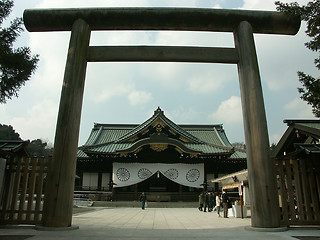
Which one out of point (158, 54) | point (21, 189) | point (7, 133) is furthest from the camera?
→ point (7, 133)

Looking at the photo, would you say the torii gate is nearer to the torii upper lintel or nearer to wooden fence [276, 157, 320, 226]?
the torii upper lintel

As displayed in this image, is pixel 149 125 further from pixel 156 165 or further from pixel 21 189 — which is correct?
pixel 21 189

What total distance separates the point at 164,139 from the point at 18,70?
14.2 m

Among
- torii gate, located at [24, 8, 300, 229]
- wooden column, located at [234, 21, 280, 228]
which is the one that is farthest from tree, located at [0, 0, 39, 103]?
wooden column, located at [234, 21, 280, 228]

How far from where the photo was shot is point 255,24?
286 inches

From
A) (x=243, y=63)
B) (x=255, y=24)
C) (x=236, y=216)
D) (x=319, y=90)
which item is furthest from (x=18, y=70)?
(x=236, y=216)

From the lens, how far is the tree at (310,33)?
22.1 ft

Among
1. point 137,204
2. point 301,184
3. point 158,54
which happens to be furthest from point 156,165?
point 158,54

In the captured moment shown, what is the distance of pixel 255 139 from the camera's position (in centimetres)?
615

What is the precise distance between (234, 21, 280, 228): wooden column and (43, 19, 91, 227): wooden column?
14.0 ft

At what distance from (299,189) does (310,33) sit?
13.9ft

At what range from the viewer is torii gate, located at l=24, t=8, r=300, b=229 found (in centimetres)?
601

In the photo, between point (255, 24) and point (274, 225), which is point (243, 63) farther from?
point (274, 225)

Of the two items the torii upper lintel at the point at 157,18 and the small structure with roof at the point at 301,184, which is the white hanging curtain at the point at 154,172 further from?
the torii upper lintel at the point at 157,18
